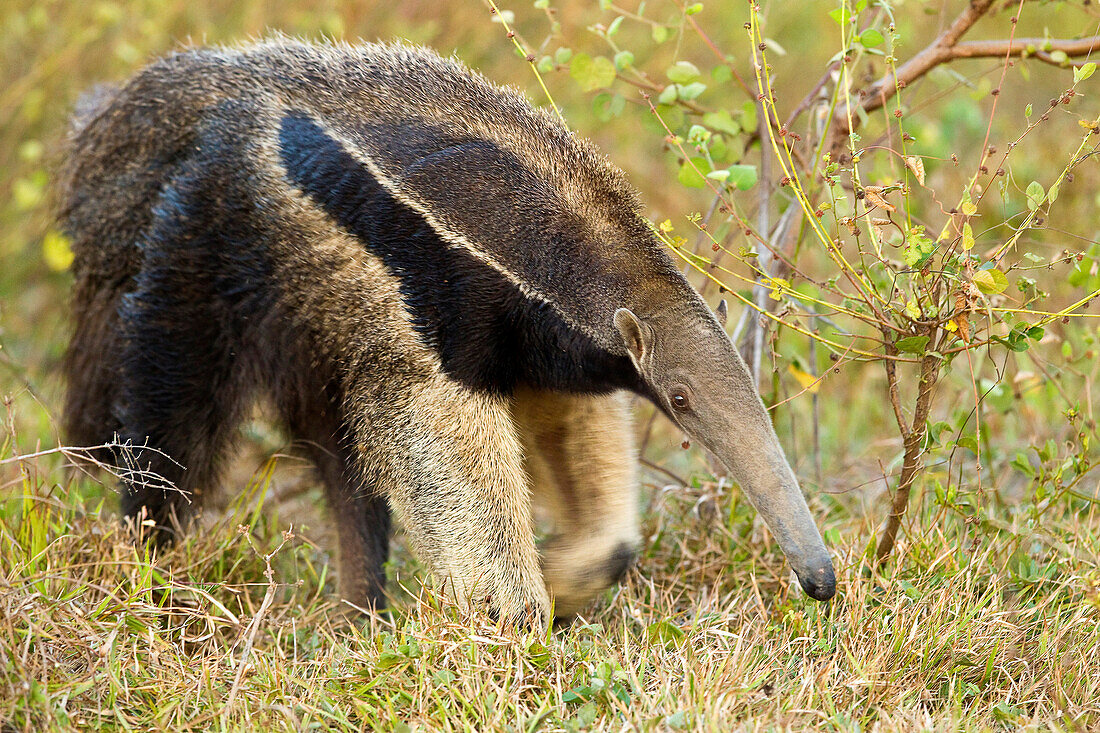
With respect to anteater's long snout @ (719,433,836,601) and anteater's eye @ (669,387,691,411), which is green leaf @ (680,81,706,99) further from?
anteater's long snout @ (719,433,836,601)

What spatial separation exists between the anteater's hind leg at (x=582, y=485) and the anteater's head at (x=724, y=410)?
1.68 feet

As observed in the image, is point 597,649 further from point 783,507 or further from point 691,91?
point 691,91

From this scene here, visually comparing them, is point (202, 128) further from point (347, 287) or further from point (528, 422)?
point (528, 422)

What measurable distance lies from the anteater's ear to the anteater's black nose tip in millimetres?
910

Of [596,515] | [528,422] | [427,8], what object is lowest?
[596,515]

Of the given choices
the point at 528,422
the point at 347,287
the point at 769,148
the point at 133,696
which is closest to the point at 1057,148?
the point at 769,148

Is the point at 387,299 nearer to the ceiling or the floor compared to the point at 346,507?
nearer to the ceiling

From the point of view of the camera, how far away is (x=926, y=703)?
3.63 m

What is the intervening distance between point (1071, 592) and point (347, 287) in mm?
3011

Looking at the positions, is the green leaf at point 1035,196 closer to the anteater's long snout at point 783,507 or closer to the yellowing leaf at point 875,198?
the yellowing leaf at point 875,198

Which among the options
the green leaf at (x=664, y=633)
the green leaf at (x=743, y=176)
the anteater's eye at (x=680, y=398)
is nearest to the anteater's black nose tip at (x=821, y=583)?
the green leaf at (x=664, y=633)

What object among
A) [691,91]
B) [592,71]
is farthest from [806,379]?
[592,71]

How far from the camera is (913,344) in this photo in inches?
152

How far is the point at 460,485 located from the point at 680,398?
89 centimetres
